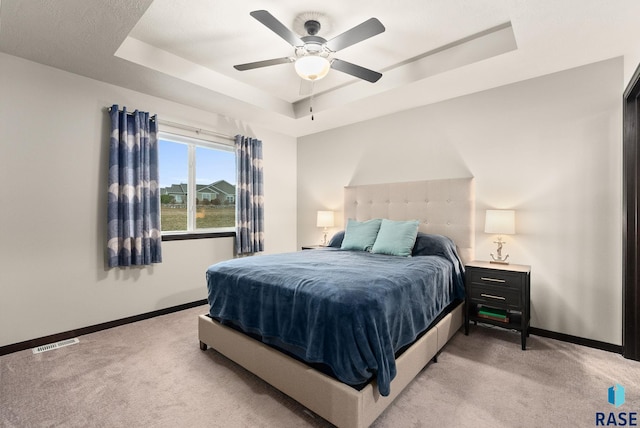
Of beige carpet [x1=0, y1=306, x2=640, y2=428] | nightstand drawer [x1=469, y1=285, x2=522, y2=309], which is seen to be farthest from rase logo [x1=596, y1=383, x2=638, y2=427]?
nightstand drawer [x1=469, y1=285, x2=522, y2=309]

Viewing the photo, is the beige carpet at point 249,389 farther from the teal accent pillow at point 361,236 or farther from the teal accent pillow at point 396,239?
the teal accent pillow at point 361,236

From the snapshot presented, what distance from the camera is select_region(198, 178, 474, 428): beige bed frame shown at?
60.7 inches

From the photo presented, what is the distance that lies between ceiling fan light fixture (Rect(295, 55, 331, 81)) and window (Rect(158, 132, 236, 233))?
2214 mm

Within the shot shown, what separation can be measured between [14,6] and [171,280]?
2.72m

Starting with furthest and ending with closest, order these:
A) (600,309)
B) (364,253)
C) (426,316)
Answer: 1. (364,253)
2. (600,309)
3. (426,316)

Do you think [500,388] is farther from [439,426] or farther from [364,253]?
[364,253]

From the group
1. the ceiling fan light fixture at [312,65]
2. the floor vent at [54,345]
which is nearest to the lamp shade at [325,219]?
the ceiling fan light fixture at [312,65]

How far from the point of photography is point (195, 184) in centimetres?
395

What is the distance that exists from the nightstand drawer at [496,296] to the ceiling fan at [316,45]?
215cm

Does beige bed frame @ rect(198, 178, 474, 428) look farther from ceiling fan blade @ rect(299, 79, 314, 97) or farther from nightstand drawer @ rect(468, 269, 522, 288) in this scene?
ceiling fan blade @ rect(299, 79, 314, 97)

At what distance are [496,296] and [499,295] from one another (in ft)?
0.09

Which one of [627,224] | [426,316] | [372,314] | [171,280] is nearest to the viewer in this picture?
[372,314]

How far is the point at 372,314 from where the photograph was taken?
5.13ft

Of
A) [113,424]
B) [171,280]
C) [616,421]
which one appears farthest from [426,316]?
[171,280]
